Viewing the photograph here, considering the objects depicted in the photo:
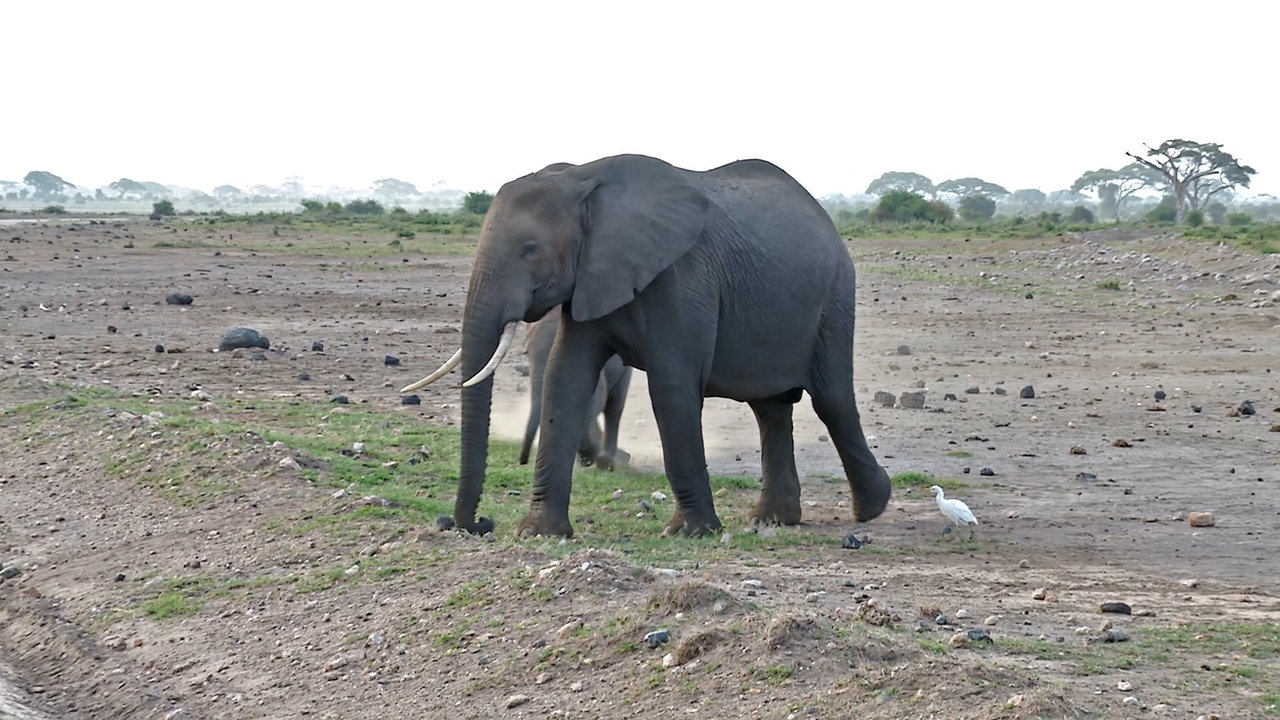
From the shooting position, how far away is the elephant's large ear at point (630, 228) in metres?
9.89

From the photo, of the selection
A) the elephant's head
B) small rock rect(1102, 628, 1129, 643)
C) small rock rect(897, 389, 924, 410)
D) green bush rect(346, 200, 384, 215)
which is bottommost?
green bush rect(346, 200, 384, 215)

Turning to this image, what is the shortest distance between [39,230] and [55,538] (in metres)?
28.8

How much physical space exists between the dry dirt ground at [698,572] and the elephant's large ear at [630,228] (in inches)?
58.9

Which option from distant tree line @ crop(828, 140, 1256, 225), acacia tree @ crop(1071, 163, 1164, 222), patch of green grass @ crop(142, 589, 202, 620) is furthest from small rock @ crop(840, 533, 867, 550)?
acacia tree @ crop(1071, 163, 1164, 222)

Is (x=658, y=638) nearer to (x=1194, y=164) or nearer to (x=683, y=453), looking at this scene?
(x=683, y=453)

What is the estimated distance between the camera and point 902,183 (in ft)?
458

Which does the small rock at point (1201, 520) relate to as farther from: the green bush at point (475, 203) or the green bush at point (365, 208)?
the green bush at point (365, 208)

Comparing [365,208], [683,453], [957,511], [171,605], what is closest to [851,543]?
[957,511]

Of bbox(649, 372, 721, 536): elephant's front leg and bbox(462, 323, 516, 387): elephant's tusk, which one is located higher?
bbox(462, 323, 516, 387): elephant's tusk

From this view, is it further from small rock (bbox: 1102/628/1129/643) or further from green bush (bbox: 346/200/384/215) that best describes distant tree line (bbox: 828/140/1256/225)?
small rock (bbox: 1102/628/1129/643)

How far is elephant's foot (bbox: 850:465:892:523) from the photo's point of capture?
11023 mm

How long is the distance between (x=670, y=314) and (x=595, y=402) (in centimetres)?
259

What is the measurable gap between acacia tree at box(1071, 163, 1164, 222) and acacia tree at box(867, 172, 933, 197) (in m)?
14.6

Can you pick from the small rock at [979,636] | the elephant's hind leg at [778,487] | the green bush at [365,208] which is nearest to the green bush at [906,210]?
the green bush at [365,208]
